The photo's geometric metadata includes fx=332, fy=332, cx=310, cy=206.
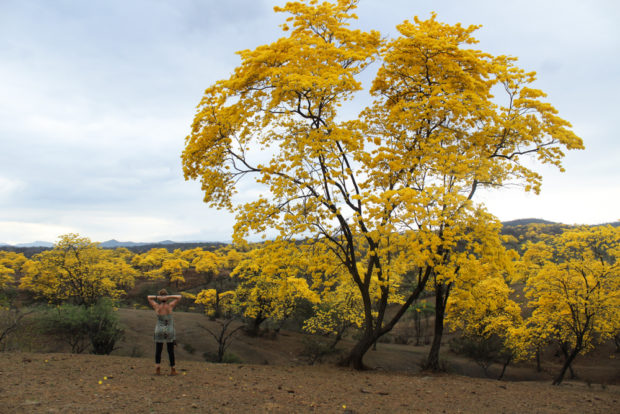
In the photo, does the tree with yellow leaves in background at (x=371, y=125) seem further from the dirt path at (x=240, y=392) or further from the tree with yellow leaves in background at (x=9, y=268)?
the tree with yellow leaves in background at (x=9, y=268)

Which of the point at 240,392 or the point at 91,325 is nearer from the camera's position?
the point at 240,392

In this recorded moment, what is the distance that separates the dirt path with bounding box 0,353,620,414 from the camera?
5.07m

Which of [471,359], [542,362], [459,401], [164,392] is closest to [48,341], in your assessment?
[164,392]

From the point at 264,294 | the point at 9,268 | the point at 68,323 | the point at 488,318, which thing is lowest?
the point at 9,268

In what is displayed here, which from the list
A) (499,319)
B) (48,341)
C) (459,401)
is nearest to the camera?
(459,401)

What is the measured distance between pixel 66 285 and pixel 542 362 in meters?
40.1

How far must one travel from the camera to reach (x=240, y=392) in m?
6.16

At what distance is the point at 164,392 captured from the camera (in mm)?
5797

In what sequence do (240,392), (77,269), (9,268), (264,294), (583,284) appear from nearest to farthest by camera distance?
1. (240,392)
2. (583,284)
3. (264,294)
4. (77,269)
5. (9,268)

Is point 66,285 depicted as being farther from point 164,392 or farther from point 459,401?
point 459,401

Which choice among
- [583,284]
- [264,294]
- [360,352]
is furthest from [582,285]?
[264,294]

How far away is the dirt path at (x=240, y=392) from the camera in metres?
5.07

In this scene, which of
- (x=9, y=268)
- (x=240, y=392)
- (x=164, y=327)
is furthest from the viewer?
(x=9, y=268)

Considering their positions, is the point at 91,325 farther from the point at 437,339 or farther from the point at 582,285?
the point at 582,285
